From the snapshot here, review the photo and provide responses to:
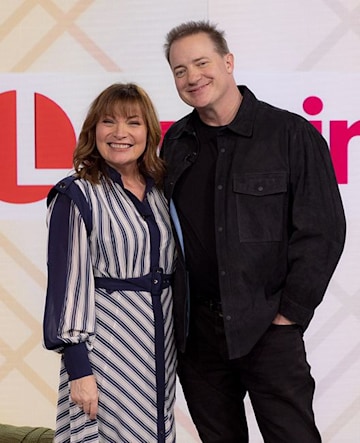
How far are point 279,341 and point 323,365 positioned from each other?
1052 millimetres

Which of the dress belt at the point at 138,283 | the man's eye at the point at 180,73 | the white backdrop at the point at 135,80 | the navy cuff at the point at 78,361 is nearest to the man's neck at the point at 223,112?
the man's eye at the point at 180,73

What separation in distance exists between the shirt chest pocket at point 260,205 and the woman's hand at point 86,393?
52 cm

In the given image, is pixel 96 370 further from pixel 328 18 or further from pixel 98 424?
pixel 328 18

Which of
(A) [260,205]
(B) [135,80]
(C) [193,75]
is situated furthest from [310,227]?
(B) [135,80]

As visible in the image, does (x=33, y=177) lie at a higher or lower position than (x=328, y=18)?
lower

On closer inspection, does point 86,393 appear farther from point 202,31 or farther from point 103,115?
point 202,31

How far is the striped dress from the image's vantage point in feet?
5.92

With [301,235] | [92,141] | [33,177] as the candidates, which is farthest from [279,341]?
[33,177]

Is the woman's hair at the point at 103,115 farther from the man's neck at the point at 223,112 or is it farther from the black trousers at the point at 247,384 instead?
the black trousers at the point at 247,384

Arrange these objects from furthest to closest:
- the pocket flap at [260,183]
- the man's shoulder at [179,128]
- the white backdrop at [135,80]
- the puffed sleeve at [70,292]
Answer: the white backdrop at [135,80], the man's shoulder at [179,128], the pocket flap at [260,183], the puffed sleeve at [70,292]

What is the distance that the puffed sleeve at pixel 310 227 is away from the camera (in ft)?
6.15

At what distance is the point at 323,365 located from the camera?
9.53ft

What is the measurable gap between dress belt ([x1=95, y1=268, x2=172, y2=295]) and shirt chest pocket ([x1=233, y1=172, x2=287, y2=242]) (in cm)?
24

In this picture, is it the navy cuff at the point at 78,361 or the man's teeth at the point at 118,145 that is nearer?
the navy cuff at the point at 78,361
